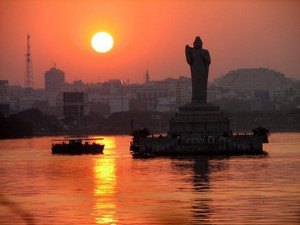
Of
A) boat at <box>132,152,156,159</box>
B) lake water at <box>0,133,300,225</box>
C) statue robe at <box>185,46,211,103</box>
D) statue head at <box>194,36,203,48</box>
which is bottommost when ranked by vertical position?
lake water at <box>0,133,300,225</box>

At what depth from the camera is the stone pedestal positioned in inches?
3568

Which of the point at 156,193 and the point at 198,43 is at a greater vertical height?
the point at 198,43

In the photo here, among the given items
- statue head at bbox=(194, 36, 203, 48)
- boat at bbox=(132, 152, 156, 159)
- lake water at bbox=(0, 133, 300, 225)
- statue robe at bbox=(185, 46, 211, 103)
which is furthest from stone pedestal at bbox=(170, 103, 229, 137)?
lake water at bbox=(0, 133, 300, 225)

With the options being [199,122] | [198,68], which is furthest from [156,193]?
[198,68]

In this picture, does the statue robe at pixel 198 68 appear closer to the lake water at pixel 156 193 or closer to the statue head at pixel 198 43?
the statue head at pixel 198 43

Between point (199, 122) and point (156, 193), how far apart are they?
1566 inches

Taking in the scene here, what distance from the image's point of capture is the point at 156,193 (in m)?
51.0

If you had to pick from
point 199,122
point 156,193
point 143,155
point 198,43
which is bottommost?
point 156,193

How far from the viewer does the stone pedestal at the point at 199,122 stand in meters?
90.6

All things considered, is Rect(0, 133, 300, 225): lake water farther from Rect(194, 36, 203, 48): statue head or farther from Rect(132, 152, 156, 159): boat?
Rect(194, 36, 203, 48): statue head

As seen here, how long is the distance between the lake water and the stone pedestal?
10.9 m

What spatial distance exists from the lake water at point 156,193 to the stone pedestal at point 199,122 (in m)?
10.9

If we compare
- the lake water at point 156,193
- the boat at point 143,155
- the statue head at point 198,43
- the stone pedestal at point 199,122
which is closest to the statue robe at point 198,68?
the statue head at point 198,43

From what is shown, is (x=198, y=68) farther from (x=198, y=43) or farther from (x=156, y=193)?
(x=156, y=193)
